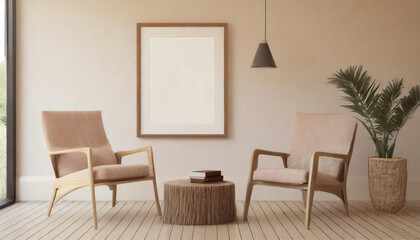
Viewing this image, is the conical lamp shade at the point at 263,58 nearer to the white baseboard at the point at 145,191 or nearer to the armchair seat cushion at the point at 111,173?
the white baseboard at the point at 145,191

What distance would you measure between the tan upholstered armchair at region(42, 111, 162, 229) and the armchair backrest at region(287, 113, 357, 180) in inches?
54.5

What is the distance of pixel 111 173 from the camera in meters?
4.29

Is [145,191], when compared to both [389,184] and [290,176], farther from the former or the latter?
[389,184]

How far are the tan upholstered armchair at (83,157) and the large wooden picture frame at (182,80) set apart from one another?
755 millimetres

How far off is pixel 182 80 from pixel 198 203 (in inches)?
73.8

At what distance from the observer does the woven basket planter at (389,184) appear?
4.91 meters

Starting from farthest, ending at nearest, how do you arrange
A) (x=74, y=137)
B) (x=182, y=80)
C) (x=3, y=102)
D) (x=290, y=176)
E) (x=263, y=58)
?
(x=182, y=80) → (x=3, y=102) → (x=263, y=58) → (x=74, y=137) → (x=290, y=176)

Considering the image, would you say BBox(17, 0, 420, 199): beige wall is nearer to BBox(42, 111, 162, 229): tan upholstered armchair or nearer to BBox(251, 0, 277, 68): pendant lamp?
BBox(251, 0, 277, 68): pendant lamp

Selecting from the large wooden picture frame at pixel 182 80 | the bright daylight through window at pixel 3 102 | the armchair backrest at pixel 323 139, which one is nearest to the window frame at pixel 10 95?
the bright daylight through window at pixel 3 102

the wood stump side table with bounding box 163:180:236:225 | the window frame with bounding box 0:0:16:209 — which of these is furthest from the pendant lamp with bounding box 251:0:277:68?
the window frame with bounding box 0:0:16:209

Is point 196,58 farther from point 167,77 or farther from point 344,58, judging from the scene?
point 344,58

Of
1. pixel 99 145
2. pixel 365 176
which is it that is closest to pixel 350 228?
pixel 365 176

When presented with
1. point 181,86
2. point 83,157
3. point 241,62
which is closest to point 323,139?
point 241,62

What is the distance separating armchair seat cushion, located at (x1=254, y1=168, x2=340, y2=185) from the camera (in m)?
4.32
